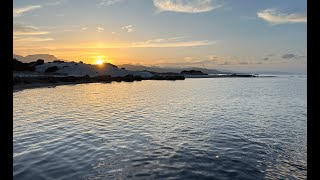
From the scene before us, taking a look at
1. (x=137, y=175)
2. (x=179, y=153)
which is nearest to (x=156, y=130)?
(x=179, y=153)

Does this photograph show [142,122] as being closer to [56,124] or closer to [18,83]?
[56,124]

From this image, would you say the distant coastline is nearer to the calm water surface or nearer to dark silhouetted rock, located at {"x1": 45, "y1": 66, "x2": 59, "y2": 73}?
dark silhouetted rock, located at {"x1": 45, "y1": 66, "x2": 59, "y2": 73}

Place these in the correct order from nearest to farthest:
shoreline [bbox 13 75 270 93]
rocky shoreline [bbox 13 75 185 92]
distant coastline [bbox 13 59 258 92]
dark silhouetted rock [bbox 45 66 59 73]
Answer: shoreline [bbox 13 75 270 93]
rocky shoreline [bbox 13 75 185 92]
distant coastline [bbox 13 59 258 92]
dark silhouetted rock [bbox 45 66 59 73]

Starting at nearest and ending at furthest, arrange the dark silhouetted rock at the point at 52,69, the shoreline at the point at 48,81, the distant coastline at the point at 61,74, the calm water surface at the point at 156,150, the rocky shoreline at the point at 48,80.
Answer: the calm water surface at the point at 156,150 < the shoreline at the point at 48,81 < the rocky shoreline at the point at 48,80 < the distant coastline at the point at 61,74 < the dark silhouetted rock at the point at 52,69

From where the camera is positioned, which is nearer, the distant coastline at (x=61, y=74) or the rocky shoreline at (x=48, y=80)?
the rocky shoreline at (x=48, y=80)

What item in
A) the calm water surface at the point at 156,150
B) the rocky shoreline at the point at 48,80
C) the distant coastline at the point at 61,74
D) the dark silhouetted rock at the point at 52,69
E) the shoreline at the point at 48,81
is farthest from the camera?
the dark silhouetted rock at the point at 52,69

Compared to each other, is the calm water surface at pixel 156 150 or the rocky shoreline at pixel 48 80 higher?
the rocky shoreline at pixel 48 80

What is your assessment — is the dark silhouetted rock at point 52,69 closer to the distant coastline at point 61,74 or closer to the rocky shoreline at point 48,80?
the distant coastline at point 61,74

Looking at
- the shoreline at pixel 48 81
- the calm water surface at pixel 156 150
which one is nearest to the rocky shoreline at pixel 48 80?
the shoreline at pixel 48 81

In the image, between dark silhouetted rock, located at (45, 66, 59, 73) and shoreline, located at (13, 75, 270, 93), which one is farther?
dark silhouetted rock, located at (45, 66, 59, 73)

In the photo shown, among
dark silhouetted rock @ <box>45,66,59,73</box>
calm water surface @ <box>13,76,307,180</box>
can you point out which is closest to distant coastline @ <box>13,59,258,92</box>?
dark silhouetted rock @ <box>45,66,59,73</box>

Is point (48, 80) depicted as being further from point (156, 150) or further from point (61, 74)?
point (156, 150)

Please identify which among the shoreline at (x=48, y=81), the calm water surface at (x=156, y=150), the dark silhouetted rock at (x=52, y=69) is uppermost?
the dark silhouetted rock at (x=52, y=69)
